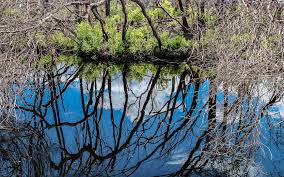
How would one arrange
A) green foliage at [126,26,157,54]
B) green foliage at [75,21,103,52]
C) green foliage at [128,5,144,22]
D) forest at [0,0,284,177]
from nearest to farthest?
forest at [0,0,284,177]
green foliage at [126,26,157,54]
green foliage at [75,21,103,52]
green foliage at [128,5,144,22]

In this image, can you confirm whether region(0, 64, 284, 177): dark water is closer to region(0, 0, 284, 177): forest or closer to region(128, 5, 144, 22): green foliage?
region(0, 0, 284, 177): forest

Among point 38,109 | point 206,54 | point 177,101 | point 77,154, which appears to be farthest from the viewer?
point 206,54

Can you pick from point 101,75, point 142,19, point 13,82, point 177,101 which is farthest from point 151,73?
point 13,82

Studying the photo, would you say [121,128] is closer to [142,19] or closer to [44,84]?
[44,84]

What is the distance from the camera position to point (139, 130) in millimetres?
5652

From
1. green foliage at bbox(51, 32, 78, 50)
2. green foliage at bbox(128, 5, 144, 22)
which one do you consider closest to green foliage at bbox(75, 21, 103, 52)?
green foliage at bbox(51, 32, 78, 50)

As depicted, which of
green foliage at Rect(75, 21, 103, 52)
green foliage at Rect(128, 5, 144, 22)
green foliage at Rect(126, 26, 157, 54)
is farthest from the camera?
green foliage at Rect(128, 5, 144, 22)

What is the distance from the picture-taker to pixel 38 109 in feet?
20.2

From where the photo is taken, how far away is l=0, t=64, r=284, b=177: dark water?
14.0 feet

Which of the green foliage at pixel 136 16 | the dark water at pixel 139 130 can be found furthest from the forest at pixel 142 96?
the green foliage at pixel 136 16

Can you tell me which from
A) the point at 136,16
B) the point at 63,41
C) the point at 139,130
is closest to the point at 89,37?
the point at 63,41

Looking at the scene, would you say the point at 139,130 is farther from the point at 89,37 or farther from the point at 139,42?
the point at 89,37

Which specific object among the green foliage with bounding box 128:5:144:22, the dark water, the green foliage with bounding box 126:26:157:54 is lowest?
the dark water

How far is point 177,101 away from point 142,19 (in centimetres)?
377
